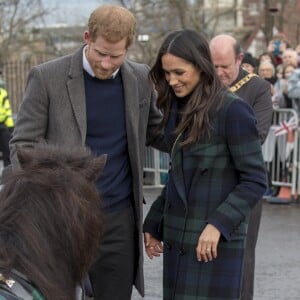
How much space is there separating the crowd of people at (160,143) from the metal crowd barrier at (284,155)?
5709mm

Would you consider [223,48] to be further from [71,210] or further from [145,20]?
[145,20]

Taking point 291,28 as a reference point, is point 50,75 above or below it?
above

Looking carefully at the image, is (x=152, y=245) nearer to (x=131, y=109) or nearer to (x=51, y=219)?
(x=131, y=109)

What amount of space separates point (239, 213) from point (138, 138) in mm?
711

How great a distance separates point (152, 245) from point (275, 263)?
3.31 m

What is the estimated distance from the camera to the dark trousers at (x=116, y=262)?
3.49 metres

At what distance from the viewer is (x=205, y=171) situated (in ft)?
10.0

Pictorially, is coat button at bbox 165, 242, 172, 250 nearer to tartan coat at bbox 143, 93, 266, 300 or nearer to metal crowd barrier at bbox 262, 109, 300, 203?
tartan coat at bbox 143, 93, 266, 300

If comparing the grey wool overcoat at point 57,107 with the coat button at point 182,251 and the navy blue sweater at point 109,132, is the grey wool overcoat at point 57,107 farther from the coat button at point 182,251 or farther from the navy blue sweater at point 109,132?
the coat button at point 182,251

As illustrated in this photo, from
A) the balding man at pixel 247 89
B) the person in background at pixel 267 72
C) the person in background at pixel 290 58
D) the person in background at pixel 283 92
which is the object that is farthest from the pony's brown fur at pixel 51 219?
the person in background at pixel 290 58

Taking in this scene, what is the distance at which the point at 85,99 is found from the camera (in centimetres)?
332

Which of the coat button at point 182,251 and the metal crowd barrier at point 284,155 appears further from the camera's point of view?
the metal crowd barrier at point 284,155

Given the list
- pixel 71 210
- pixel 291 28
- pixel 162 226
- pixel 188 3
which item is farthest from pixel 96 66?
pixel 291 28

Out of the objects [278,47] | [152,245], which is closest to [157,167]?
[278,47]
